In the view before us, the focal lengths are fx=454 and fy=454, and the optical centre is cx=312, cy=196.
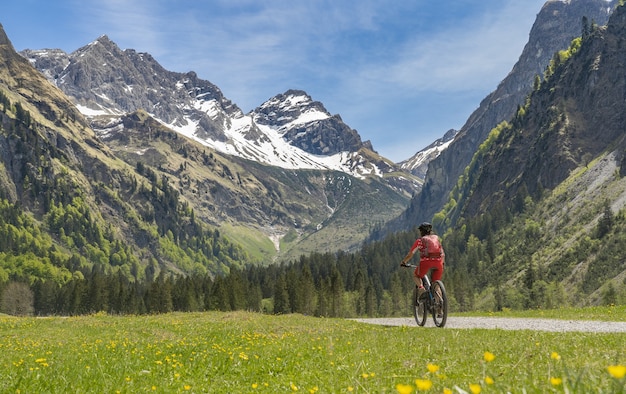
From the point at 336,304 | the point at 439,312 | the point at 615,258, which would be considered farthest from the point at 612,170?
the point at 439,312

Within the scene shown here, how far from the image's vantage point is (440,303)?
18.6 m

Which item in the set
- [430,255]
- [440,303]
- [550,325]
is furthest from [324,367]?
[550,325]

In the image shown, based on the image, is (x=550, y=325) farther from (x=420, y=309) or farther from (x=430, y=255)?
(x=430, y=255)

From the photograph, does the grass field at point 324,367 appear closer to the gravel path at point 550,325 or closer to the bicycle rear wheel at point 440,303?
the bicycle rear wheel at point 440,303

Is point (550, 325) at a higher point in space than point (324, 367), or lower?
lower

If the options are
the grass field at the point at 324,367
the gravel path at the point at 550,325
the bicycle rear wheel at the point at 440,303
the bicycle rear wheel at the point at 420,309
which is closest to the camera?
the grass field at the point at 324,367

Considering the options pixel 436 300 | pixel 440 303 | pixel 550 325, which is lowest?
pixel 550 325

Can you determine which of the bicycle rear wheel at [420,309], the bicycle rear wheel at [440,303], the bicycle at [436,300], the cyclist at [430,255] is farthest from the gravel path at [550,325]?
the cyclist at [430,255]

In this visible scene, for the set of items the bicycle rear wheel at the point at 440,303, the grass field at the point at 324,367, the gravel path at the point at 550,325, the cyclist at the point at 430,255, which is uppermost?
the cyclist at the point at 430,255

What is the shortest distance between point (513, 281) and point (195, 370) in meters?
179

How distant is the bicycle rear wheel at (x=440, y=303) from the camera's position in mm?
18309

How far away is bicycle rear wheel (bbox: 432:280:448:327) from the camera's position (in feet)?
60.1

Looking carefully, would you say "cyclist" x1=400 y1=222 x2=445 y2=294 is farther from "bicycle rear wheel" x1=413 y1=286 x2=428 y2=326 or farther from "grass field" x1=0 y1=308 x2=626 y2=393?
"grass field" x1=0 y1=308 x2=626 y2=393

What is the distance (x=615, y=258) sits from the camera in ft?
459
